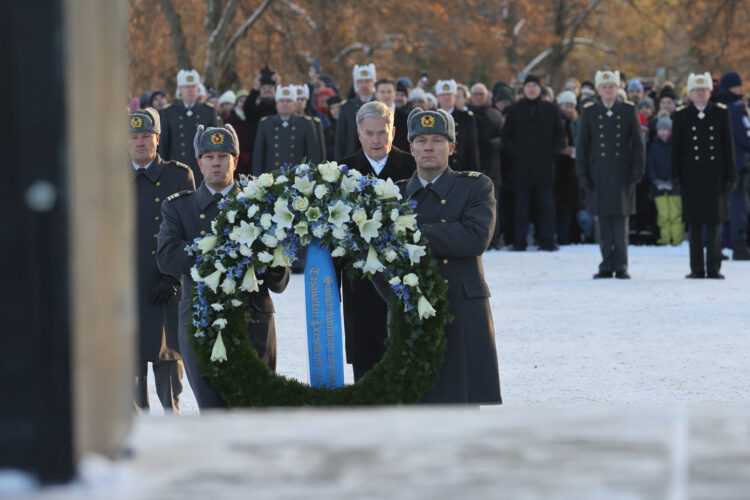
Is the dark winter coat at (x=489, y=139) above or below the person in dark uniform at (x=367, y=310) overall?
above

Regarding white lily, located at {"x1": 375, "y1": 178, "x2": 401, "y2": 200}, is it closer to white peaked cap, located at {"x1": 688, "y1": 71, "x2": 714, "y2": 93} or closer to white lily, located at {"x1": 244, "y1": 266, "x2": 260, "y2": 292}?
white lily, located at {"x1": 244, "y1": 266, "x2": 260, "y2": 292}

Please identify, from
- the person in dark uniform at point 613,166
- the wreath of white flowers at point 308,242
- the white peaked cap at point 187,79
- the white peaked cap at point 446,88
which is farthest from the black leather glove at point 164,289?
the white peaked cap at point 446,88

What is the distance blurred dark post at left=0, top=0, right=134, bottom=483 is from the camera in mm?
1785

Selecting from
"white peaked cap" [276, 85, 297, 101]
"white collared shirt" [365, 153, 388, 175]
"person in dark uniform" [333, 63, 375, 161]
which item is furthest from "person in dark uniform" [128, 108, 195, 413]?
"white peaked cap" [276, 85, 297, 101]

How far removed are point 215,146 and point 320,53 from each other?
26.0 metres

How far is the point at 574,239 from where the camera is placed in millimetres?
18906

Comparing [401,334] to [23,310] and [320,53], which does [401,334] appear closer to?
[23,310]

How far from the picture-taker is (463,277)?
5902 mm

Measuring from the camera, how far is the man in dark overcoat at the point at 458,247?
229 inches

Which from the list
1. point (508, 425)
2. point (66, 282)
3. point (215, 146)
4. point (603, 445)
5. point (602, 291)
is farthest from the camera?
point (602, 291)

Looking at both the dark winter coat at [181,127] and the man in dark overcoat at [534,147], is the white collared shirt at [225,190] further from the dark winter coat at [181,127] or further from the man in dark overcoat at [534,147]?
the man in dark overcoat at [534,147]

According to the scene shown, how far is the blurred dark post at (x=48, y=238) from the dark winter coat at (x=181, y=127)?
11.5 metres

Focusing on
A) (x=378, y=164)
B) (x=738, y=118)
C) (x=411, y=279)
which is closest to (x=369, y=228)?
(x=411, y=279)

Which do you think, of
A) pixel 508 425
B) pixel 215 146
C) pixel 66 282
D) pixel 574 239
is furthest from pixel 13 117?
pixel 574 239
